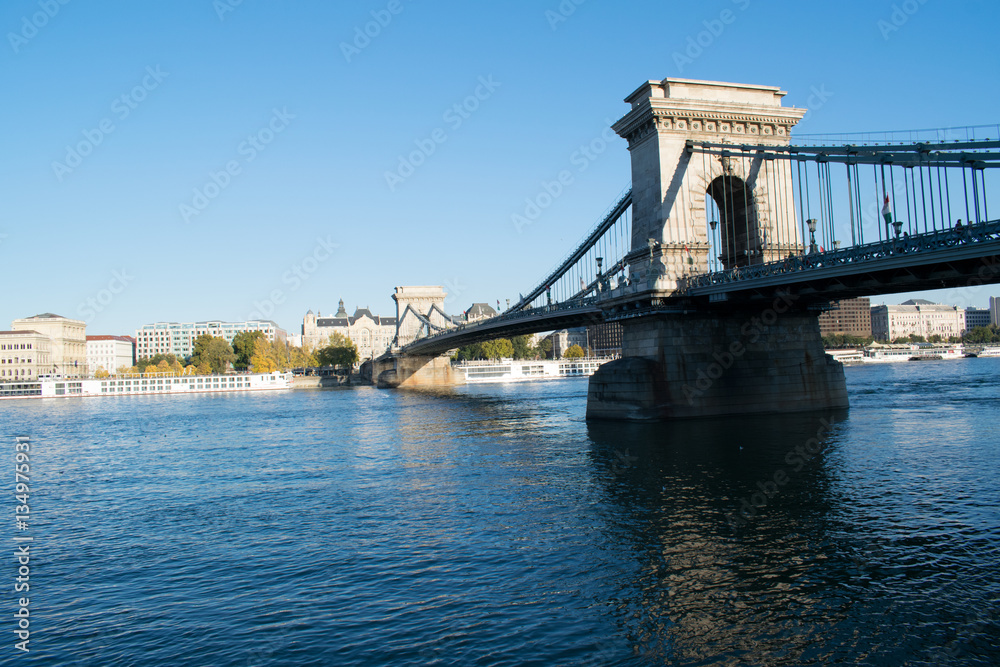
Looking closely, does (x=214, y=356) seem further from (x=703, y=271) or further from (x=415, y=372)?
(x=703, y=271)

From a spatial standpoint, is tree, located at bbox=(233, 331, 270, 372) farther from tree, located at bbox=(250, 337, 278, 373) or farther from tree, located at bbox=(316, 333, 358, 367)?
tree, located at bbox=(316, 333, 358, 367)

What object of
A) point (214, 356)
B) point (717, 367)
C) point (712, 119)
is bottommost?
point (717, 367)

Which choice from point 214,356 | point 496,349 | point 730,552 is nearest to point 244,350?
point 214,356

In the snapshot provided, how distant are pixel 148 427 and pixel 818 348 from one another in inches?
1669

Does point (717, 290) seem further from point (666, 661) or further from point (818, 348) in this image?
point (666, 661)

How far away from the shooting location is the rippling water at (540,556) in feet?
34.2

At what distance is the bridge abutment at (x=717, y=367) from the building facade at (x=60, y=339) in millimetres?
152952

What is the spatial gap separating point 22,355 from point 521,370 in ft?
328

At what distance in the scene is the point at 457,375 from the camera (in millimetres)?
117062

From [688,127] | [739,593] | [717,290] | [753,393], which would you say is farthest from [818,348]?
[739,593]

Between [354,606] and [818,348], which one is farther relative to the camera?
[818,348]

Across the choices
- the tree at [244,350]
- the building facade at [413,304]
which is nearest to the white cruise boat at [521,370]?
the building facade at [413,304]

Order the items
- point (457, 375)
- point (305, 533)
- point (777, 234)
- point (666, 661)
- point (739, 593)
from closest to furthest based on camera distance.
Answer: point (666, 661), point (739, 593), point (305, 533), point (777, 234), point (457, 375)

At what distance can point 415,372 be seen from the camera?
356ft
